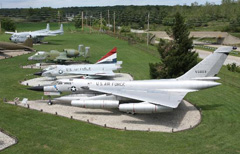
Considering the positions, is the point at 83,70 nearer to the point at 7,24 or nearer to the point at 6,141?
the point at 6,141

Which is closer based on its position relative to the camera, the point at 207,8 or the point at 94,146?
the point at 94,146

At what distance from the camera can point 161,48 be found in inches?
1223

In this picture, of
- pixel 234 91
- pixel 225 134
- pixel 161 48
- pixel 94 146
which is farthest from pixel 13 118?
pixel 234 91

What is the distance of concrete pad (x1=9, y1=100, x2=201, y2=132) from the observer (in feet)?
62.0

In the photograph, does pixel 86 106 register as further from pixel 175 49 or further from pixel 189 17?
pixel 189 17

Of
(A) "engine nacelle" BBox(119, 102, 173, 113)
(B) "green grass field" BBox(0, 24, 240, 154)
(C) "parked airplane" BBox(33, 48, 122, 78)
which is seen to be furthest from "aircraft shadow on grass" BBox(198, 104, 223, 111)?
(C) "parked airplane" BBox(33, 48, 122, 78)

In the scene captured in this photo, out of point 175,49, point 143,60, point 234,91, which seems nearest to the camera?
point 234,91

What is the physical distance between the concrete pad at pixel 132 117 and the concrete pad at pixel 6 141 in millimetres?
5107

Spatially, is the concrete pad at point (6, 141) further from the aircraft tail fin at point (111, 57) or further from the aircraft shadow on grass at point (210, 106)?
the aircraft tail fin at point (111, 57)

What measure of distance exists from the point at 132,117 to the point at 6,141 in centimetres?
981

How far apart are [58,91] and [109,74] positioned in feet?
31.3

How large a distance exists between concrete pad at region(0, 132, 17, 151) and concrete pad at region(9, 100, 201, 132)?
5.11 metres

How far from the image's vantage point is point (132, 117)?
20750 millimetres

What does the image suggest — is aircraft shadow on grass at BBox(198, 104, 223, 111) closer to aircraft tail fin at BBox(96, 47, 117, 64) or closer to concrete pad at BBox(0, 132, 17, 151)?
aircraft tail fin at BBox(96, 47, 117, 64)
